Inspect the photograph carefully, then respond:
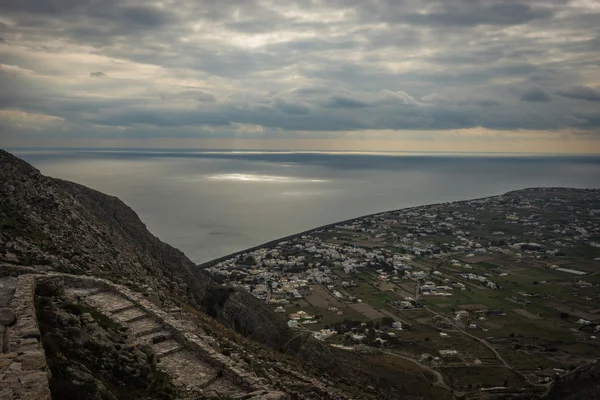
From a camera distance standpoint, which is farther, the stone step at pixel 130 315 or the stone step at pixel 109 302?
the stone step at pixel 109 302

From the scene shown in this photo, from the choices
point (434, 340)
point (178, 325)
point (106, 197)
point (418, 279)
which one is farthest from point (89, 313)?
point (418, 279)

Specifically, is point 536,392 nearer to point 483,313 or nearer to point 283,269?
point 483,313

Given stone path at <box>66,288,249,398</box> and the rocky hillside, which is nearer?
stone path at <box>66,288,249,398</box>

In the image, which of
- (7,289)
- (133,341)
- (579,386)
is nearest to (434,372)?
(579,386)

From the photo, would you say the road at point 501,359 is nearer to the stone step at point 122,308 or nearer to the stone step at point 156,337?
the stone step at point 156,337

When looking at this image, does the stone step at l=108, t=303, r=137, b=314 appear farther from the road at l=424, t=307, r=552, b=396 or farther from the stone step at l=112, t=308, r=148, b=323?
the road at l=424, t=307, r=552, b=396

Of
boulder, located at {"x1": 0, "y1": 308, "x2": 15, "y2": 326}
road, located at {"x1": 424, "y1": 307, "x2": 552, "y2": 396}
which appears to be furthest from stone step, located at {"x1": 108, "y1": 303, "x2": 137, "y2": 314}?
road, located at {"x1": 424, "y1": 307, "x2": 552, "y2": 396}

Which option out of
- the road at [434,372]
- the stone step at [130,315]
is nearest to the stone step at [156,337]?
the stone step at [130,315]
